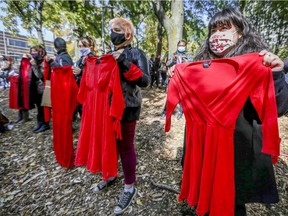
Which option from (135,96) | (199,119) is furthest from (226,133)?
(135,96)

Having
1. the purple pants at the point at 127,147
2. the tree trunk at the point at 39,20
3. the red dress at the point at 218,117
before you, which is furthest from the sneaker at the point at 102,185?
the tree trunk at the point at 39,20

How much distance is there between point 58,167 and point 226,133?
2.98 metres

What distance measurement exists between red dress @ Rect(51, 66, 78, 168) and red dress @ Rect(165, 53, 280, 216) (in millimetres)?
1954

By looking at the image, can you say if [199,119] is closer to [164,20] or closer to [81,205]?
[81,205]

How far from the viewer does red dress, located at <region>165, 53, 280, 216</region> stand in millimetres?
1197

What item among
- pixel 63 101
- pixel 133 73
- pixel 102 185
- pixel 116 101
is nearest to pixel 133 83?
pixel 133 73

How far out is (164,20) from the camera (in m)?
5.68

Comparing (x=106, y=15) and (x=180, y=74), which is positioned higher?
(x=106, y=15)

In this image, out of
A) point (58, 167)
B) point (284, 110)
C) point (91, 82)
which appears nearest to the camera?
point (284, 110)

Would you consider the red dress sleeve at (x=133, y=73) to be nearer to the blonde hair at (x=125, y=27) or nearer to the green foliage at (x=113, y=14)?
the blonde hair at (x=125, y=27)

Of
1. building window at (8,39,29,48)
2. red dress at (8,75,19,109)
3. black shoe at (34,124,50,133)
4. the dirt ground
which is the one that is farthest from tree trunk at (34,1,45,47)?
building window at (8,39,29,48)

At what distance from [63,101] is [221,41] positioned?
7.64 feet

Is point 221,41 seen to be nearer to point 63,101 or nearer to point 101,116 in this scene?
point 101,116

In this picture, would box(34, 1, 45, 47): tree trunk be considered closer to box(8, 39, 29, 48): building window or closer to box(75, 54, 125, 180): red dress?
box(75, 54, 125, 180): red dress
